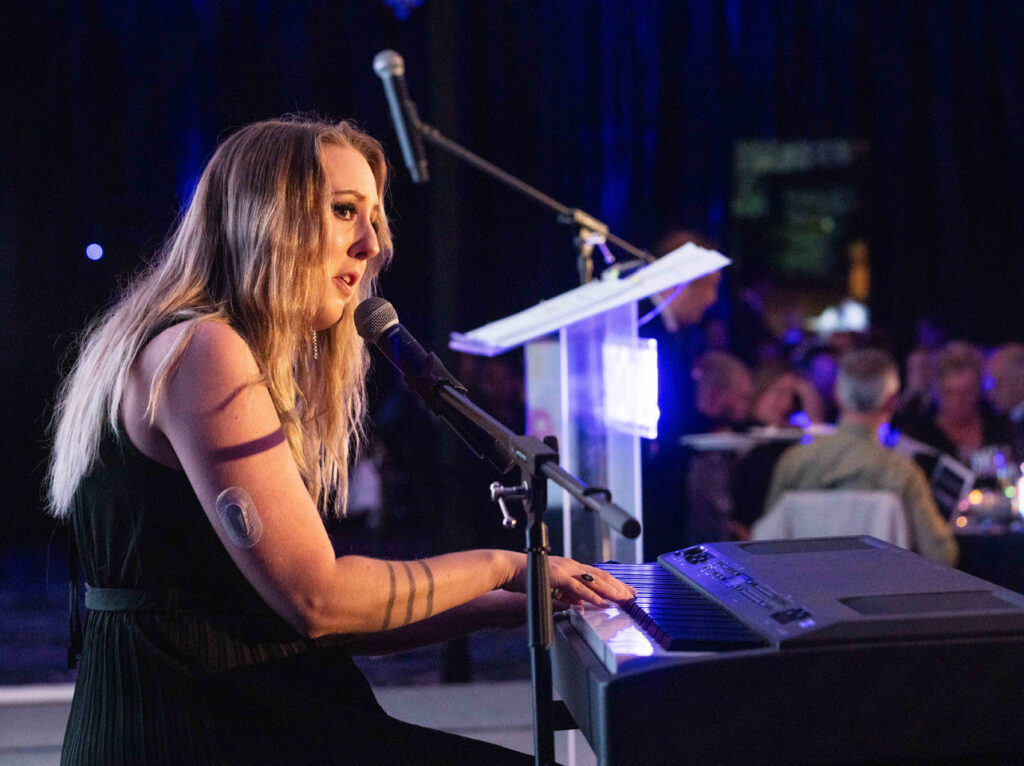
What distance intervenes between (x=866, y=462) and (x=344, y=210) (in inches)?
95.6

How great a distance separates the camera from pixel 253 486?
46.4 inches

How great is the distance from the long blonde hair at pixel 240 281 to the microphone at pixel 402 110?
50.5 inches

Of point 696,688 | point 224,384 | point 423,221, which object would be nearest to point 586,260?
point 224,384

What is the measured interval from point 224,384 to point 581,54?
19.4ft

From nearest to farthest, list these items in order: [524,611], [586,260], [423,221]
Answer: [524,611]
[586,260]
[423,221]

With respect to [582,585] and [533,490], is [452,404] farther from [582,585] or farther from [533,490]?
[582,585]

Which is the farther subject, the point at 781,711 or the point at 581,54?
the point at 581,54

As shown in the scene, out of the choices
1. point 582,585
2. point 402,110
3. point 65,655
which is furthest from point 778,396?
point 582,585

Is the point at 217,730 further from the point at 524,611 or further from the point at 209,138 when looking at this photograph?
the point at 209,138

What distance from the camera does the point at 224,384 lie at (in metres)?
1.20

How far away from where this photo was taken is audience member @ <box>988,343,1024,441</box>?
428 cm

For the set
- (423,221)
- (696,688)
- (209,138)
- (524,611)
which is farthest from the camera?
(423,221)

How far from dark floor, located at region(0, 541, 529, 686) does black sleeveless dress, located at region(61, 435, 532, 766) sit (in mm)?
2375

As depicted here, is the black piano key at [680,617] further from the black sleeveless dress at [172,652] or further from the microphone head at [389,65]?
the microphone head at [389,65]
